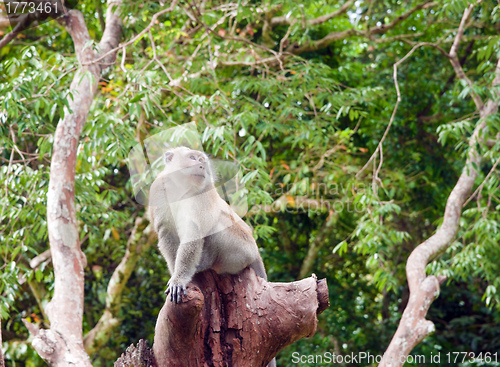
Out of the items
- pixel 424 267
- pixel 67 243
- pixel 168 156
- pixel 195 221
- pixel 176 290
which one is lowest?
pixel 424 267

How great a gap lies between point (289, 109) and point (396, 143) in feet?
8.78

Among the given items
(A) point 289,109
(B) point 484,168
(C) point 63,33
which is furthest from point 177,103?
(B) point 484,168

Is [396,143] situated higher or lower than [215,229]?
lower

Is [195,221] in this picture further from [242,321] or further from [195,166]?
[242,321]

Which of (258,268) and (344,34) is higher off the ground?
(344,34)

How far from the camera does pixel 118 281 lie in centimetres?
595

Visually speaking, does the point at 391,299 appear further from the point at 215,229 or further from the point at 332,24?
the point at 215,229

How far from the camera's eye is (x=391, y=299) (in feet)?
25.8

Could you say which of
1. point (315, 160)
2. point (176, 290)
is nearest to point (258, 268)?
point (176, 290)

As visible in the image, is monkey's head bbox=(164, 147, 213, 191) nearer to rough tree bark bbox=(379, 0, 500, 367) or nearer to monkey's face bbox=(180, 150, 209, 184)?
monkey's face bbox=(180, 150, 209, 184)

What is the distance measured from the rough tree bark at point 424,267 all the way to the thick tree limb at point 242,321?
228cm

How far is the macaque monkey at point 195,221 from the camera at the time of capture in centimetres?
281

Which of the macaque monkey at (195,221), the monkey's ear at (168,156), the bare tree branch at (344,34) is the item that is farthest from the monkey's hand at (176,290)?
the bare tree branch at (344,34)

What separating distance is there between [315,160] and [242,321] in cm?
396
